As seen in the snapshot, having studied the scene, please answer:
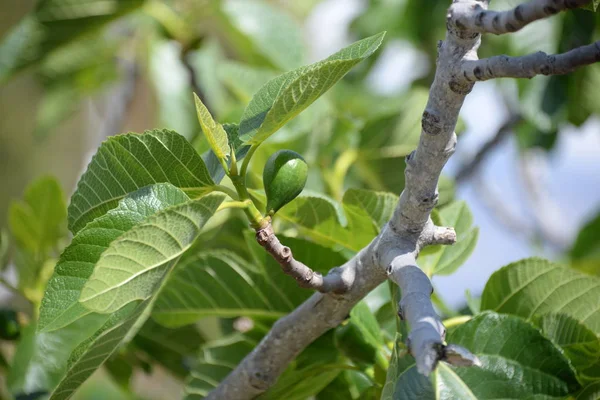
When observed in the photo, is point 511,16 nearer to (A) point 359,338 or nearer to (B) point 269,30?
(A) point 359,338

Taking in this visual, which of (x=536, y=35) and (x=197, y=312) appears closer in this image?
(x=197, y=312)

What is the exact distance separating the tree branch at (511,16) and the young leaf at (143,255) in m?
0.18

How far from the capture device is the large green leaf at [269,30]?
3.43 feet

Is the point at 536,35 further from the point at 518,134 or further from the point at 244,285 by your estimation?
the point at 244,285

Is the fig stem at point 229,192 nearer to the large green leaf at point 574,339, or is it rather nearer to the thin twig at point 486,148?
the large green leaf at point 574,339

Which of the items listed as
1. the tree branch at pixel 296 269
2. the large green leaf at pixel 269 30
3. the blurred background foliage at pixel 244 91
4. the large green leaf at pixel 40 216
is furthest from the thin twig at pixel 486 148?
the tree branch at pixel 296 269

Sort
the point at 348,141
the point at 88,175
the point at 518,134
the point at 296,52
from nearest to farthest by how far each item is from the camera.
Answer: the point at 88,175
the point at 348,141
the point at 296,52
the point at 518,134

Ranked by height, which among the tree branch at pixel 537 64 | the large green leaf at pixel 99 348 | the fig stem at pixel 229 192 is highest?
the tree branch at pixel 537 64

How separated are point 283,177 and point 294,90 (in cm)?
6

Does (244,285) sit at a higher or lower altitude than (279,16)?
lower

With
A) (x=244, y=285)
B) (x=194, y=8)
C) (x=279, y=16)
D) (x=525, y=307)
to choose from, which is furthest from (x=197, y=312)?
(x=194, y=8)

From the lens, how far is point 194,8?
124cm

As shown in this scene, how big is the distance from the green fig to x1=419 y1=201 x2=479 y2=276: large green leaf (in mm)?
195

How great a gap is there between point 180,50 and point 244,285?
2.37ft
